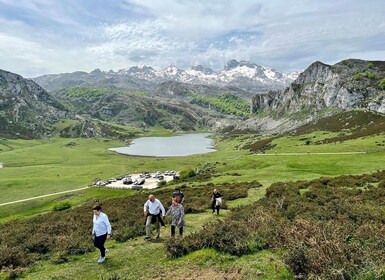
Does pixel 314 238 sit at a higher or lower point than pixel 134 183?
higher

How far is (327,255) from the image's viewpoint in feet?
44.1

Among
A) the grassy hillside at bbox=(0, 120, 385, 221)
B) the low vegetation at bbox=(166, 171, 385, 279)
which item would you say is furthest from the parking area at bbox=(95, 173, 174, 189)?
the low vegetation at bbox=(166, 171, 385, 279)

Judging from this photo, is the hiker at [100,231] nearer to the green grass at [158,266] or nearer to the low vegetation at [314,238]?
the green grass at [158,266]

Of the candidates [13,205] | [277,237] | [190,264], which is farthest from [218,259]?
[13,205]

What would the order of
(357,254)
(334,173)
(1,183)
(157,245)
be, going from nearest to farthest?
(357,254), (157,245), (334,173), (1,183)

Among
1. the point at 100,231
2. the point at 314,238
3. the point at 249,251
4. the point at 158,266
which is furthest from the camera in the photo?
the point at 100,231

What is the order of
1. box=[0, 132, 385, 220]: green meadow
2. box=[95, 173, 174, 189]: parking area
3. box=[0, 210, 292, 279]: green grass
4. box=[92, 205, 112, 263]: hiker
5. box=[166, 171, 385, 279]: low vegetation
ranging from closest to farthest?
1. box=[166, 171, 385, 279]: low vegetation
2. box=[0, 210, 292, 279]: green grass
3. box=[92, 205, 112, 263]: hiker
4. box=[0, 132, 385, 220]: green meadow
5. box=[95, 173, 174, 189]: parking area

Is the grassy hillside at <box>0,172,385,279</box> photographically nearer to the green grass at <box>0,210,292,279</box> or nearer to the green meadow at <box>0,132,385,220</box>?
the green grass at <box>0,210,292,279</box>

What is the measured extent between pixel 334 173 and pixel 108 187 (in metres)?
67.7

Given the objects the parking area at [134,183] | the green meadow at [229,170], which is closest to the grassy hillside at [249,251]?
the green meadow at [229,170]

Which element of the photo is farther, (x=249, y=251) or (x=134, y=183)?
(x=134, y=183)

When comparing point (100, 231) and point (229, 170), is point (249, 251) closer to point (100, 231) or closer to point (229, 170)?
point (100, 231)

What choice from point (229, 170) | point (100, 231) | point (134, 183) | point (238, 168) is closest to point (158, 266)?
point (100, 231)

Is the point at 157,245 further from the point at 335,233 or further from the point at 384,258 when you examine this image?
the point at 384,258
